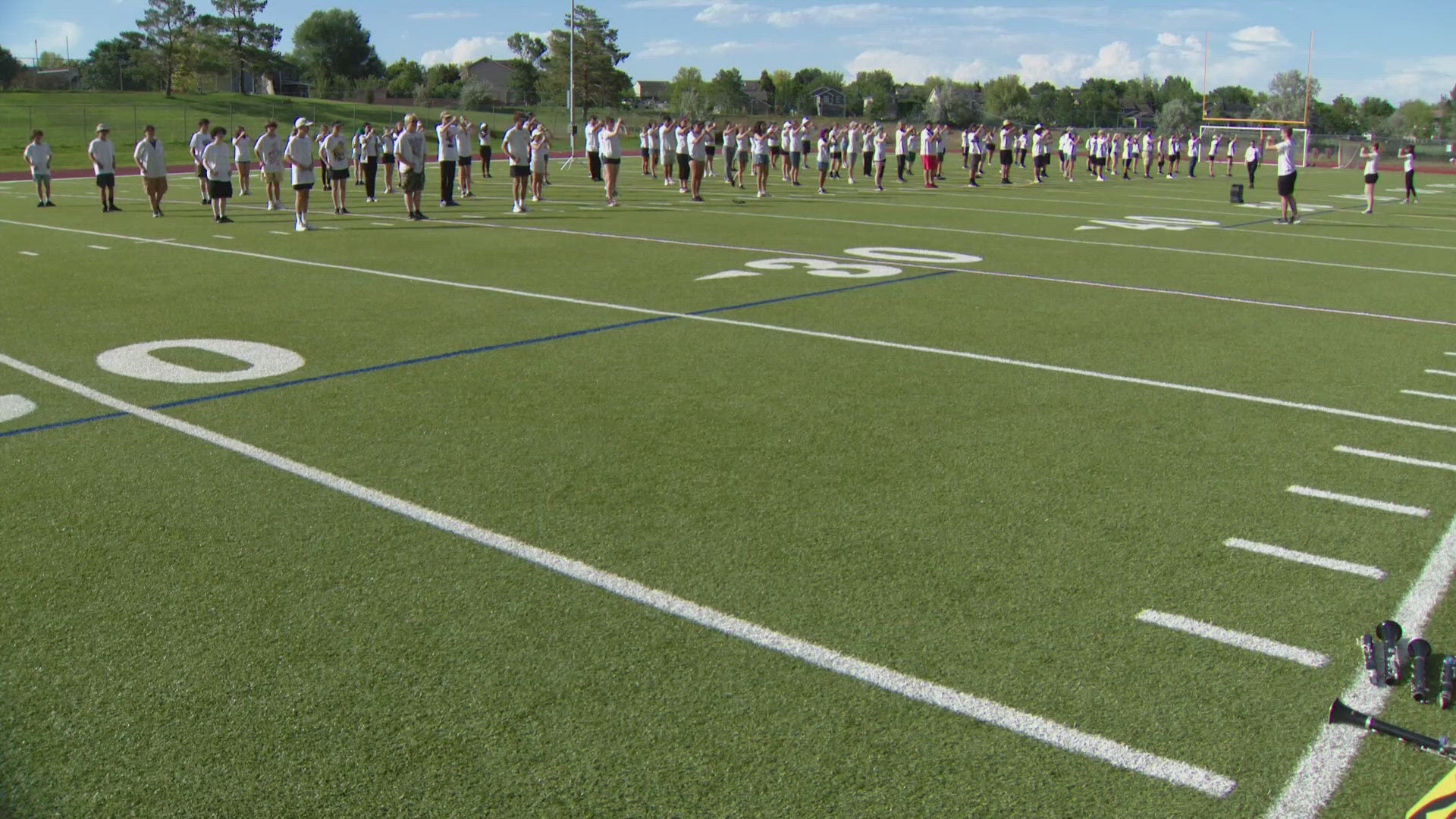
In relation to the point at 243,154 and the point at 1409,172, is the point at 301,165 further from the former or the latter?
the point at 1409,172

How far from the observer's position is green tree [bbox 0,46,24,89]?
80.1m

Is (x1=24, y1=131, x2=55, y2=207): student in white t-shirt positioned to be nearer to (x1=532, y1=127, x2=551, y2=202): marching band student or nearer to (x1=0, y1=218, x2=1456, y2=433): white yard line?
(x1=532, y1=127, x2=551, y2=202): marching band student

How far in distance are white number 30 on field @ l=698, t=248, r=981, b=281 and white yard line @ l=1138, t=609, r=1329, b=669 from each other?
26.9 feet

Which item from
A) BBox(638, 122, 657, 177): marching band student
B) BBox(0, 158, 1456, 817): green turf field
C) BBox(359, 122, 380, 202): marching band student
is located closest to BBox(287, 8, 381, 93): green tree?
BBox(638, 122, 657, 177): marching band student

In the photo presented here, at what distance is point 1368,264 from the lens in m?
14.2

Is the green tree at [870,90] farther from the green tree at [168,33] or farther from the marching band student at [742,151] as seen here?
the marching band student at [742,151]

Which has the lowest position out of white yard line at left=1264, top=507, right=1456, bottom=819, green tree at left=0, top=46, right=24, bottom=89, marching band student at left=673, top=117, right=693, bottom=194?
white yard line at left=1264, top=507, right=1456, bottom=819

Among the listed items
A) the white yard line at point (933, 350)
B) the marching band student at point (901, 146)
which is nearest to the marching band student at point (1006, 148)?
the marching band student at point (901, 146)

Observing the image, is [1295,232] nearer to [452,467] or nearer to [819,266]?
[819,266]

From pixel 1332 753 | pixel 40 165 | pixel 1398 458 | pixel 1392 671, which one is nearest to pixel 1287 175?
pixel 1398 458

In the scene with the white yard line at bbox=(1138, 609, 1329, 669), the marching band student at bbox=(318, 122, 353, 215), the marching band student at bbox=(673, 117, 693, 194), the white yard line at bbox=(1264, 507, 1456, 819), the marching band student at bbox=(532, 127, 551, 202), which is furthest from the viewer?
the marching band student at bbox=(673, 117, 693, 194)

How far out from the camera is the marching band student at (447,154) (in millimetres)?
19516

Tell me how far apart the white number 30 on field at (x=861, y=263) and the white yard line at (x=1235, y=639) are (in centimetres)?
821

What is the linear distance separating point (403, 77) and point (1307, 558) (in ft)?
419
